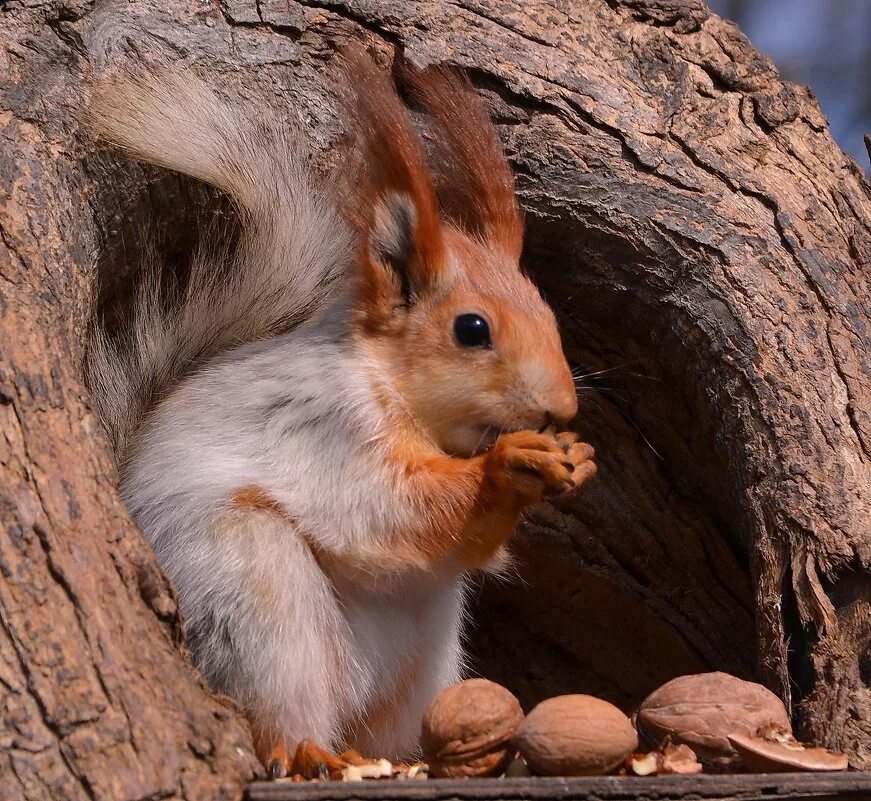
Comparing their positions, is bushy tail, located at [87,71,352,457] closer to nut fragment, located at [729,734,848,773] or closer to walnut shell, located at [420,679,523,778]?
walnut shell, located at [420,679,523,778]

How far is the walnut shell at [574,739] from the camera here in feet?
4.66

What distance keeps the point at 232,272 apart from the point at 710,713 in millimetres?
1173

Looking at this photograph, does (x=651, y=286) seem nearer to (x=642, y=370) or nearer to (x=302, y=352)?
(x=642, y=370)

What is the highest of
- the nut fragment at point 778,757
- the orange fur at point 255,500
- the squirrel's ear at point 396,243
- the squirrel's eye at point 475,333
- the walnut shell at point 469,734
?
the squirrel's ear at point 396,243

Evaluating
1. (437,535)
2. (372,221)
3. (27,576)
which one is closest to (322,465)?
(437,535)

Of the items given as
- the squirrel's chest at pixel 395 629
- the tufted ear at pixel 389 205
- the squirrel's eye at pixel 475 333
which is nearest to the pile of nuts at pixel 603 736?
the squirrel's chest at pixel 395 629

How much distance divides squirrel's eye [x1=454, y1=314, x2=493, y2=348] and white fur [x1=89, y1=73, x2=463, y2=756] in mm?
179

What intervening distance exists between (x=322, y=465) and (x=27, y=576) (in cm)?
57

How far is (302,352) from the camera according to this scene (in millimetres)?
1871

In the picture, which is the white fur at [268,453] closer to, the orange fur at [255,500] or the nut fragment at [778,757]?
the orange fur at [255,500]

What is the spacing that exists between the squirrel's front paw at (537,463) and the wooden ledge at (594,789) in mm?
467

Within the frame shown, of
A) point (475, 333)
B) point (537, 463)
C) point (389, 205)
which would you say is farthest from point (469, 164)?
point (537, 463)

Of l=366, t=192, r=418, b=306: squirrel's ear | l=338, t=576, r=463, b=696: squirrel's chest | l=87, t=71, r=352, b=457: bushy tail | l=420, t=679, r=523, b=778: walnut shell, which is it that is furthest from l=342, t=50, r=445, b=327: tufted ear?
l=420, t=679, r=523, b=778: walnut shell

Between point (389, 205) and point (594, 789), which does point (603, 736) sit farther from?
point (389, 205)
